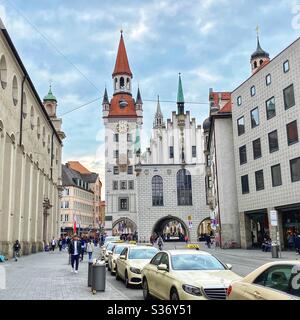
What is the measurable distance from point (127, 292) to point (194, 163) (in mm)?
62594

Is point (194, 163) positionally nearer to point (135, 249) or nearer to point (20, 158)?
point (20, 158)

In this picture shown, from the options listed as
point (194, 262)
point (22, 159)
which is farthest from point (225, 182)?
point (194, 262)

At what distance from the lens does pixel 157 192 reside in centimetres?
7362

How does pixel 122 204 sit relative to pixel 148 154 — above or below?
below

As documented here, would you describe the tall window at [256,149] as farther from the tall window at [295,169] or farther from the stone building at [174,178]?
the stone building at [174,178]

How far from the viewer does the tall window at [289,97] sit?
33031 mm

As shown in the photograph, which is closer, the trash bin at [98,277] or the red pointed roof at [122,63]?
the trash bin at [98,277]

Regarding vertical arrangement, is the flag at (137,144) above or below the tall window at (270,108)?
above

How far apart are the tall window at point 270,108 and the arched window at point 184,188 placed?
38862 mm

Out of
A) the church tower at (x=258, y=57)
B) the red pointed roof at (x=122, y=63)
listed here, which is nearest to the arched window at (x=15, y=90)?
the church tower at (x=258, y=57)

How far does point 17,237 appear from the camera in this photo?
33.3 metres

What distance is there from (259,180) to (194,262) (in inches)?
1152

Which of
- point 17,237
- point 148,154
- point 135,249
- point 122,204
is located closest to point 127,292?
point 135,249

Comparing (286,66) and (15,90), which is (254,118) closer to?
(286,66)
